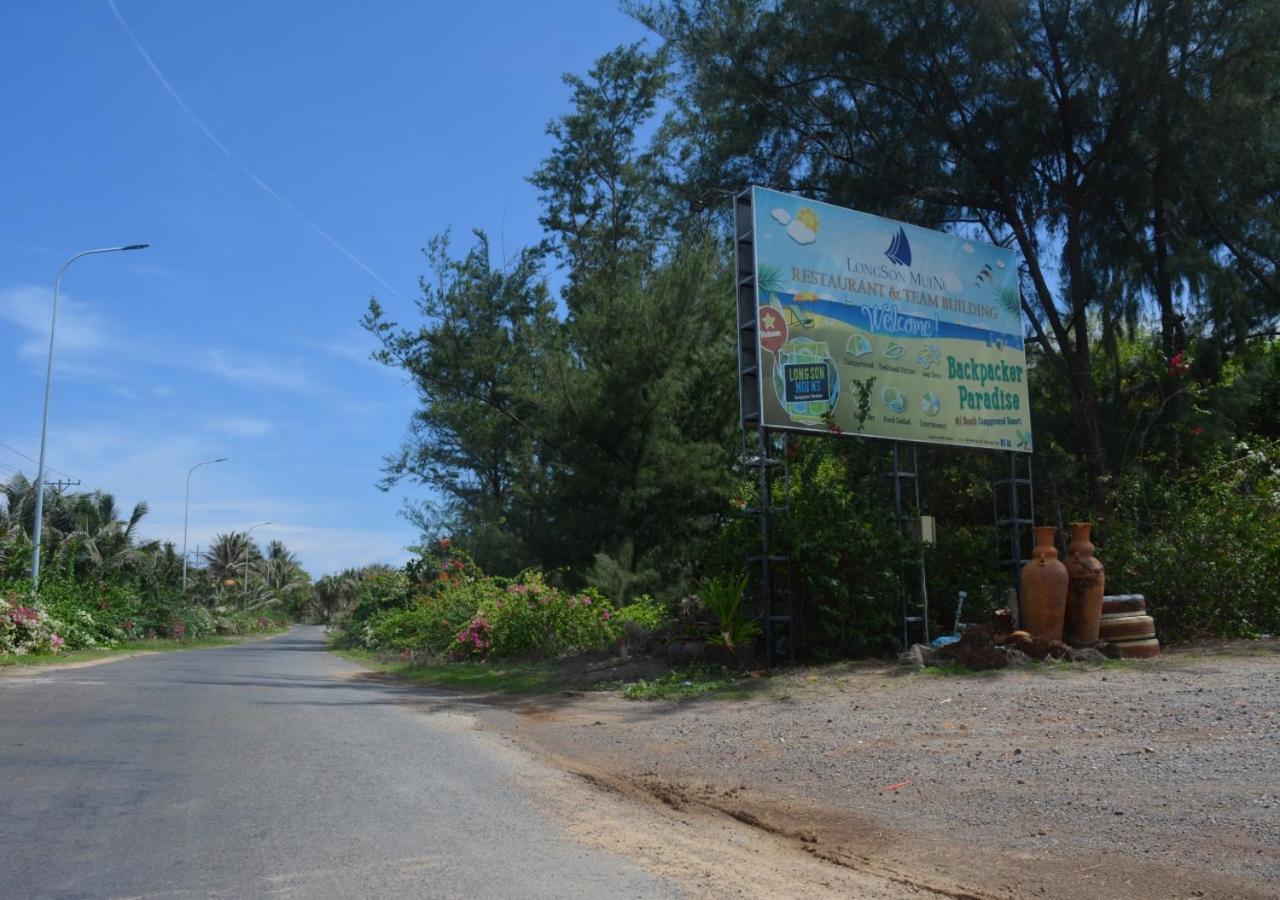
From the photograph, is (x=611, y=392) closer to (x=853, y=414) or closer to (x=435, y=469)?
(x=853, y=414)

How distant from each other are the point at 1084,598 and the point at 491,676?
9.80 m

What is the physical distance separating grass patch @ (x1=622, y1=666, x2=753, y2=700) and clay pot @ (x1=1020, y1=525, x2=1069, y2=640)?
3.99 meters

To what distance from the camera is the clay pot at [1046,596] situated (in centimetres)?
1366

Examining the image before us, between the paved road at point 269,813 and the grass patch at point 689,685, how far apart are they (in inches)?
127

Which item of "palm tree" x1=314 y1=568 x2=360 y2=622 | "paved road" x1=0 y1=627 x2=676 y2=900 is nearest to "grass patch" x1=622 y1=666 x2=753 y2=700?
"paved road" x1=0 y1=627 x2=676 y2=900

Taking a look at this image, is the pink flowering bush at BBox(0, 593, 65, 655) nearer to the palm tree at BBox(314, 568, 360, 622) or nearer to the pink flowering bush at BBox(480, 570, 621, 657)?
the pink flowering bush at BBox(480, 570, 621, 657)

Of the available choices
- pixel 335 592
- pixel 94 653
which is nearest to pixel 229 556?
pixel 335 592

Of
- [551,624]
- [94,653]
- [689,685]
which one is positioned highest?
[551,624]

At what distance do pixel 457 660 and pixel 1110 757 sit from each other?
1688cm

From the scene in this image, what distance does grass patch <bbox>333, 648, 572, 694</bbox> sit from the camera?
1606 centimetres

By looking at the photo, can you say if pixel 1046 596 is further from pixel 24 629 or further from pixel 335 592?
pixel 335 592

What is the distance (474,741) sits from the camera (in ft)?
32.8

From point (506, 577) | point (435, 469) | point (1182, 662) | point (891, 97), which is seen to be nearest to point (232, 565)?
point (435, 469)

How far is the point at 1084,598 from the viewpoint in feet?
45.5
